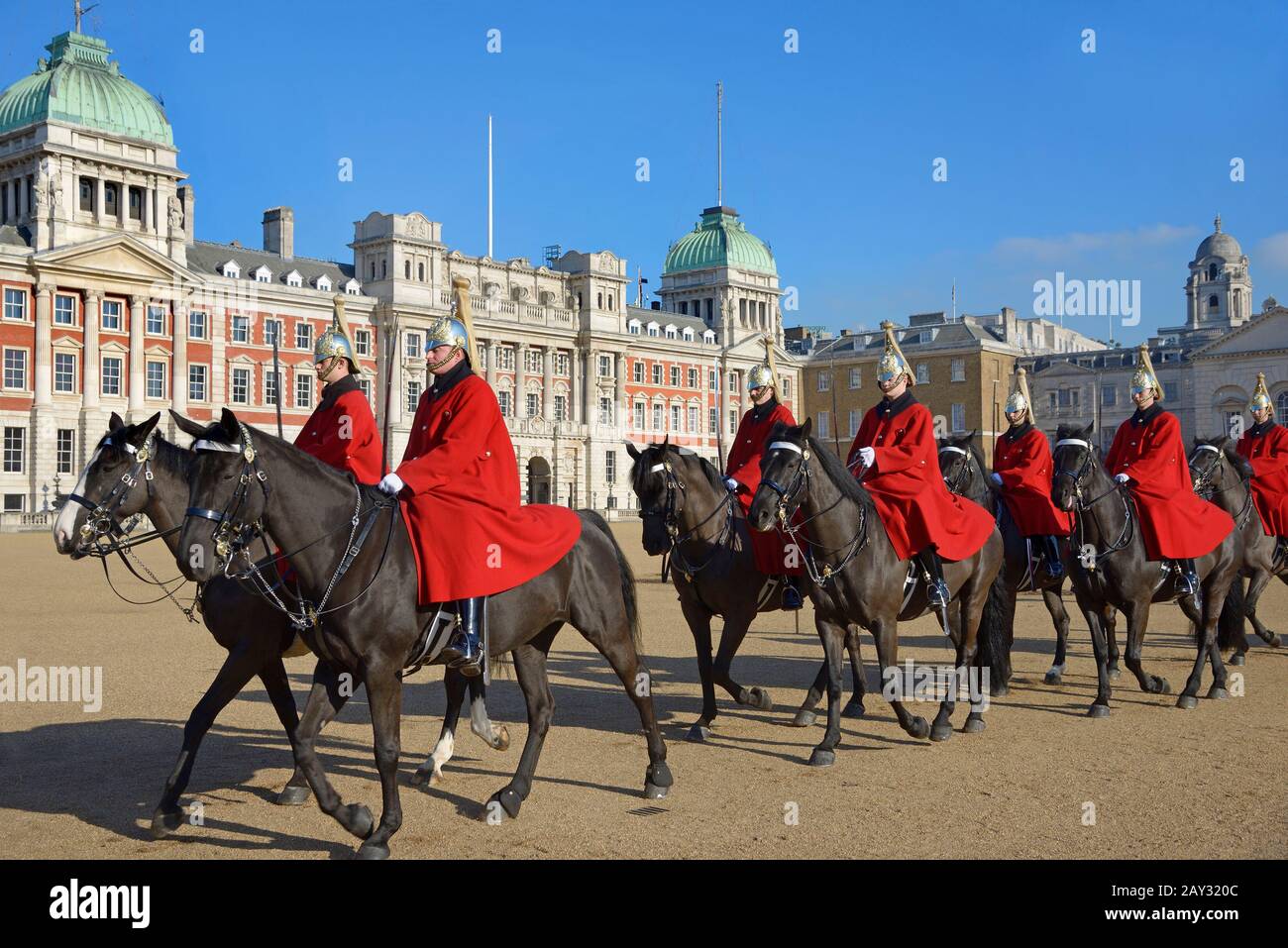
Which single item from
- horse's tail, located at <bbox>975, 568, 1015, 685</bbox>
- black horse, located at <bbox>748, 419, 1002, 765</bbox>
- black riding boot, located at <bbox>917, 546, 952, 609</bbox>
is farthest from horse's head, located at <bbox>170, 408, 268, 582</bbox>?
horse's tail, located at <bbox>975, 568, 1015, 685</bbox>

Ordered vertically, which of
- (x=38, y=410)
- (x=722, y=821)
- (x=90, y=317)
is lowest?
(x=722, y=821)

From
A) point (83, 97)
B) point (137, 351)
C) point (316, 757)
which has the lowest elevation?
point (316, 757)

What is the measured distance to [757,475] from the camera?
36.2 feet

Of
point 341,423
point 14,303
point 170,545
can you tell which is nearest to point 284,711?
point 170,545

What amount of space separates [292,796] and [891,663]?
4408 mm

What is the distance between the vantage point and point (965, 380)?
3196 inches

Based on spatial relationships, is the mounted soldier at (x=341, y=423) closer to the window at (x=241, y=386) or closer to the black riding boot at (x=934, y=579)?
the black riding boot at (x=934, y=579)

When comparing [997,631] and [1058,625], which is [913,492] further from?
[1058,625]

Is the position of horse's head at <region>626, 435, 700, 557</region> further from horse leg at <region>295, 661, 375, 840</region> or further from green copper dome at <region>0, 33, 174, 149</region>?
green copper dome at <region>0, 33, 174, 149</region>

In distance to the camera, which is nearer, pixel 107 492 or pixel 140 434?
pixel 107 492

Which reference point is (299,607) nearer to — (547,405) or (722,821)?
(722,821)

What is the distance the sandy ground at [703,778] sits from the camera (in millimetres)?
6699

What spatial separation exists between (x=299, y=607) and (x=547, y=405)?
6604 centimetres
